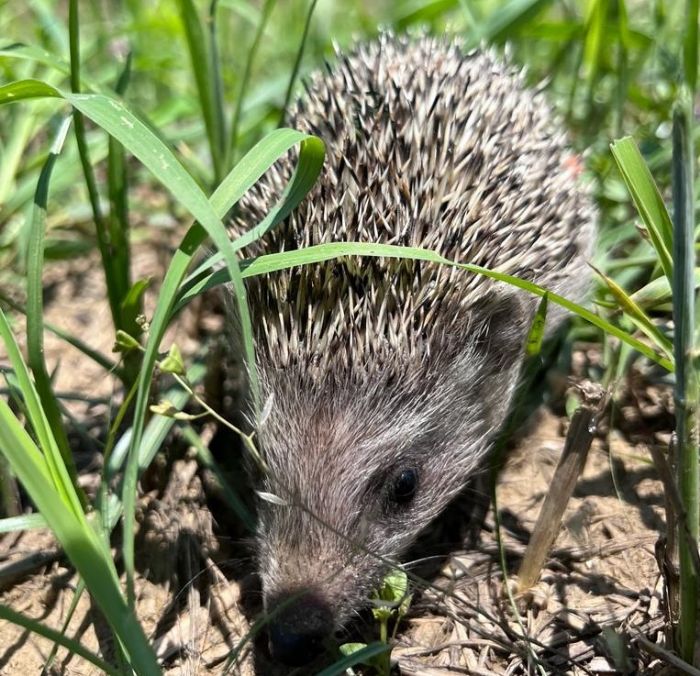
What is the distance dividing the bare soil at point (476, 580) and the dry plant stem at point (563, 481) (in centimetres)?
8

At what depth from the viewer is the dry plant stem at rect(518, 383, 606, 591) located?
2490 mm

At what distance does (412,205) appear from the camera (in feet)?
9.81

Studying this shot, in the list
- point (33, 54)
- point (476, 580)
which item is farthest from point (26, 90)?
point (476, 580)

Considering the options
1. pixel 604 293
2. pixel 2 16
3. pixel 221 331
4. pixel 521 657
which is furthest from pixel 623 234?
pixel 2 16

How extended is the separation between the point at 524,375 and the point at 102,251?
1.58 metres

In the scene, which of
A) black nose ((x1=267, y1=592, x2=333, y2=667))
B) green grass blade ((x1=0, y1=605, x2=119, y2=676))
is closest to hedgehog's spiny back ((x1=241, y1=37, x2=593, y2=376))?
black nose ((x1=267, y1=592, x2=333, y2=667))

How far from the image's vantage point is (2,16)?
5746 millimetres

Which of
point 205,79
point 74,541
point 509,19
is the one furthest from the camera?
point 509,19

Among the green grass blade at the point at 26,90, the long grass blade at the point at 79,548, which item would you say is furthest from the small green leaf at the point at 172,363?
the green grass blade at the point at 26,90

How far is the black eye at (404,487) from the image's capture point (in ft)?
9.32

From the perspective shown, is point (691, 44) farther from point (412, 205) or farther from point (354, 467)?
point (354, 467)

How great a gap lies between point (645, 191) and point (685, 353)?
20.4 inches

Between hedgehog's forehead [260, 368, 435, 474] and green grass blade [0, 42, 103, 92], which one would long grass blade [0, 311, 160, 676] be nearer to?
hedgehog's forehead [260, 368, 435, 474]

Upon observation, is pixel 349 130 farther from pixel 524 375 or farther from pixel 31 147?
pixel 31 147
